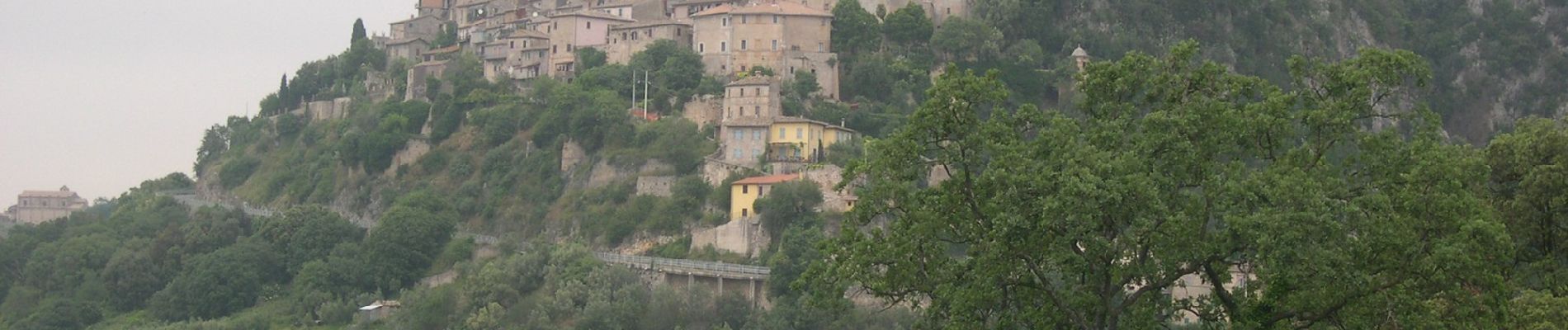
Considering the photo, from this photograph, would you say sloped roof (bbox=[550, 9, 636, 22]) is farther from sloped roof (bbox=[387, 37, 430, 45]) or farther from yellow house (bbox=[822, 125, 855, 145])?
yellow house (bbox=[822, 125, 855, 145])

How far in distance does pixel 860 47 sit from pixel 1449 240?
55316 millimetres

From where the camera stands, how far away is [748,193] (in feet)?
226

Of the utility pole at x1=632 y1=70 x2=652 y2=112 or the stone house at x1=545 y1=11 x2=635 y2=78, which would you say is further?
the stone house at x1=545 y1=11 x2=635 y2=78

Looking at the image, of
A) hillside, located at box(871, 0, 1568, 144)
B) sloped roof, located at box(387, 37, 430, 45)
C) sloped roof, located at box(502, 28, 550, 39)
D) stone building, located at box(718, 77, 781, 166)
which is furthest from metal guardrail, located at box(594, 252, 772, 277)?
sloped roof, located at box(387, 37, 430, 45)

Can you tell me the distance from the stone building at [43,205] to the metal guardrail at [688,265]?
62.7 metres

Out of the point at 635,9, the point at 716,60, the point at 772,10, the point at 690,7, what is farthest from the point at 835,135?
the point at 635,9

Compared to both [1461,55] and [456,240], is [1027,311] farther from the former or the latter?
[1461,55]

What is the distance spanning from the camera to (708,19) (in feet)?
261

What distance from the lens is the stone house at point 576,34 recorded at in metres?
84.4

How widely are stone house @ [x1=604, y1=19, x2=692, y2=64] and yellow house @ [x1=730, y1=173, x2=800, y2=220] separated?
12846 millimetres

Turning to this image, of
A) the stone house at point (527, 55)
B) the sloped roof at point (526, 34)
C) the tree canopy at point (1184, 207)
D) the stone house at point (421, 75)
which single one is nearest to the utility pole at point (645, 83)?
the stone house at point (527, 55)

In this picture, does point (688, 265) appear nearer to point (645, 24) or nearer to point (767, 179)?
point (767, 179)

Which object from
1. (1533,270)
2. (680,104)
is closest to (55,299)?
(680,104)

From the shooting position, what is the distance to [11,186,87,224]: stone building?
4980 inches
